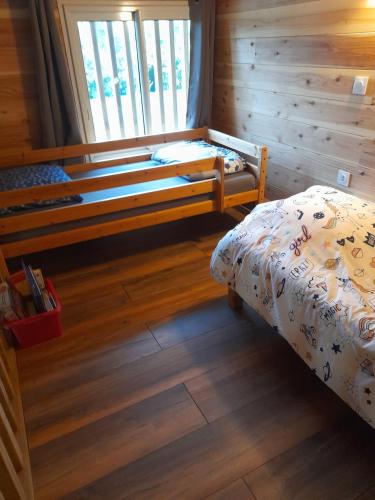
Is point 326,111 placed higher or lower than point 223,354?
higher

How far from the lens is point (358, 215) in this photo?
5.38 ft

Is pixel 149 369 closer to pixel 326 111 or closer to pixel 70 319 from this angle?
pixel 70 319

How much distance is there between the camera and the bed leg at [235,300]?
2.05 m

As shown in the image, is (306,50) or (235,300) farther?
(306,50)

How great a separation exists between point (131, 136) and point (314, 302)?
8.56 feet

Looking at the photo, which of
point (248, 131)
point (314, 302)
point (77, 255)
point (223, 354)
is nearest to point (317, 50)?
point (248, 131)

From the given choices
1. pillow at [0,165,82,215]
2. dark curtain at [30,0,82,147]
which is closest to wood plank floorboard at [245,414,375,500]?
pillow at [0,165,82,215]

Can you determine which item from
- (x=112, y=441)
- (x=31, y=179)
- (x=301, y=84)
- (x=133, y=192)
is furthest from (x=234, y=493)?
(x=301, y=84)

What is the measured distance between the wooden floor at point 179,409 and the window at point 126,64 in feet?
5.74

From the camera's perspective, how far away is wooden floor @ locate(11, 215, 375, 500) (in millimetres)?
1274

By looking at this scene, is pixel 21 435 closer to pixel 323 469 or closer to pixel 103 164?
pixel 323 469

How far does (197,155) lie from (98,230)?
1048 mm

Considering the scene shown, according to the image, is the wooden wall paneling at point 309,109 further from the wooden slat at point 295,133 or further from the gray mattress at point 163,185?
the gray mattress at point 163,185

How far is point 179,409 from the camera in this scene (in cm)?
153
